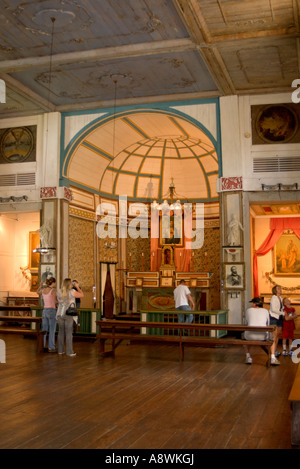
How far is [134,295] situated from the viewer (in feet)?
52.2

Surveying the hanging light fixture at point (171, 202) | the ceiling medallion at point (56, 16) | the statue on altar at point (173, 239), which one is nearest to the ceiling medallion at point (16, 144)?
the hanging light fixture at point (171, 202)

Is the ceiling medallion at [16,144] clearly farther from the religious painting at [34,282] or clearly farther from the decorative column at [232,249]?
the decorative column at [232,249]

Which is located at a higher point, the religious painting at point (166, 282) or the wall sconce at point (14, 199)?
the wall sconce at point (14, 199)

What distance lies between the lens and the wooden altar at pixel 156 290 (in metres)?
15.0

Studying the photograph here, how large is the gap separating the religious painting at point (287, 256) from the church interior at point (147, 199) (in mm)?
46

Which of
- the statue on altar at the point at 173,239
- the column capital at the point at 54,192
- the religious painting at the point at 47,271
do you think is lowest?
the religious painting at the point at 47,271

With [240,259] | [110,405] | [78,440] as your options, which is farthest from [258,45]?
[78,440]

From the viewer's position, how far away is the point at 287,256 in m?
15.9

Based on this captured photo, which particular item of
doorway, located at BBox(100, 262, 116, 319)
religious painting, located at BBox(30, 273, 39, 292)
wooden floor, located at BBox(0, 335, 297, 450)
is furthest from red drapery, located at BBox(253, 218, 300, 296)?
religious painting, located at BBox(30, 273, 39, 292)

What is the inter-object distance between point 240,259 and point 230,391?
226 inches

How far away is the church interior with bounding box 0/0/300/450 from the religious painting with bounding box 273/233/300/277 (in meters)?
0.05
